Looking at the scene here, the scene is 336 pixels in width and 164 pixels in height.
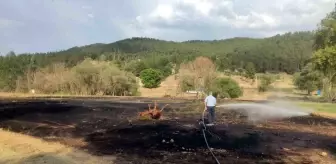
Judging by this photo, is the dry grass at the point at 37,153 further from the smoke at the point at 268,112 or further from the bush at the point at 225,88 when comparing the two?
the bush at the point at 225,88

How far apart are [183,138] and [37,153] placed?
24.4ft

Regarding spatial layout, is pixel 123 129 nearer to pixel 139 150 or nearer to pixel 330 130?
pixel 139 150

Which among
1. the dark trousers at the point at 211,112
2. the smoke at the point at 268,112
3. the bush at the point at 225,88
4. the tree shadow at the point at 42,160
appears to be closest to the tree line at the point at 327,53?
the smoke at the point at 268,112

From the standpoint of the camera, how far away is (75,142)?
18781 mm

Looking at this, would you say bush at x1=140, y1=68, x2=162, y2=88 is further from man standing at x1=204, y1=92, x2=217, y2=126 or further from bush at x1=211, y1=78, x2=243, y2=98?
man standing at x1=204, y1=92, x2=217, y2=126

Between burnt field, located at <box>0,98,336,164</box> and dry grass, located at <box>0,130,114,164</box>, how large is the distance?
83cm

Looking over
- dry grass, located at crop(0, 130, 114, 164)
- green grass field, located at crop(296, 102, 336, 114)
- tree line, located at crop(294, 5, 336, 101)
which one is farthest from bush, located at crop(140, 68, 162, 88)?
dry grass, located at crop(0, 130, 114, 164)

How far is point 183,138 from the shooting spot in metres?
20.0

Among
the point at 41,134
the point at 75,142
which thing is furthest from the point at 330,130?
the point at 41,134

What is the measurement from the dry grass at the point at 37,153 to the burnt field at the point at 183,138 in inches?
32.7

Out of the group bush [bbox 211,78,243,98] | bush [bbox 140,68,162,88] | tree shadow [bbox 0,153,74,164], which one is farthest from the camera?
bush [bbox 140,68,162,88]

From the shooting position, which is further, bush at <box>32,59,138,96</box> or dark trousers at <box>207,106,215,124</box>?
bush at <box>32,59,138,96</box>

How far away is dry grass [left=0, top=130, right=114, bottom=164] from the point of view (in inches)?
569

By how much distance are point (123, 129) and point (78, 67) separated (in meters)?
49.8
